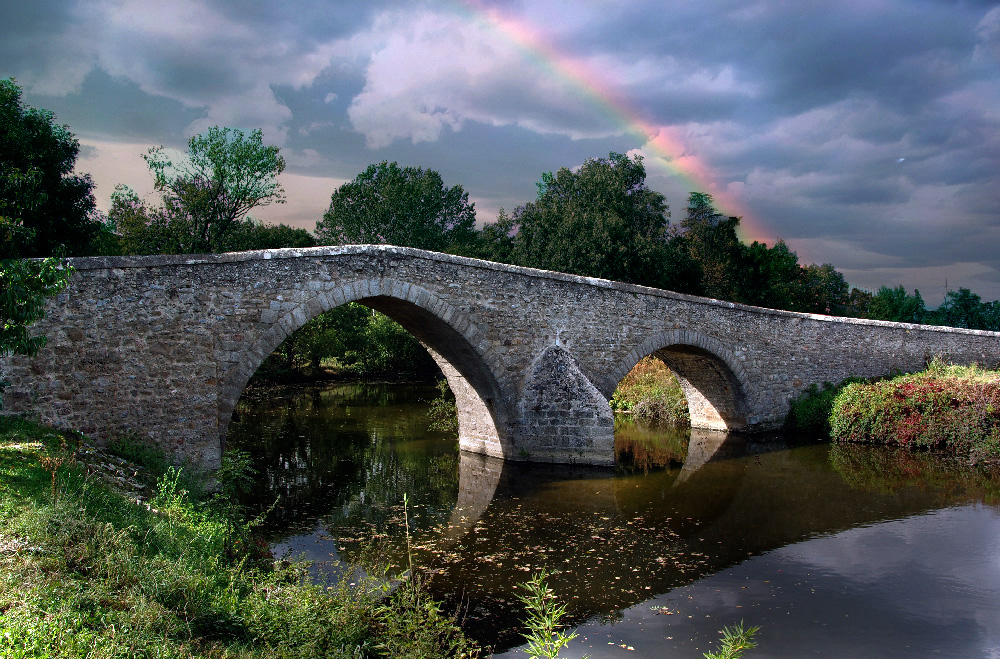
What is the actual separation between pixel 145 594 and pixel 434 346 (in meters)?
8.65

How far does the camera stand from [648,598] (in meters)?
6.24

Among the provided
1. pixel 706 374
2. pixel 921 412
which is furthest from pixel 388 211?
pixel 921 412

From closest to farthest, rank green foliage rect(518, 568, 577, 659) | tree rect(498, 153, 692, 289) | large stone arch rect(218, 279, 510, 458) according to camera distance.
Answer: green foliage rect(518, 568, 577, 659) < large stone arch rect(218, 279, 510, 458) < tree rect(498, 153, 692, 289)

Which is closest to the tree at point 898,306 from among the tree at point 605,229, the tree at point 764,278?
the tree at point 764,278

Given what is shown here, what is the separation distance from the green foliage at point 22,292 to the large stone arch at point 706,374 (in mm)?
10499

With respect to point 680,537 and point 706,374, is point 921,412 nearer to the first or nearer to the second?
point 706,374

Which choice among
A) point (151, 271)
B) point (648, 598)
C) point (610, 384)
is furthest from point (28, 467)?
point (610, 384)

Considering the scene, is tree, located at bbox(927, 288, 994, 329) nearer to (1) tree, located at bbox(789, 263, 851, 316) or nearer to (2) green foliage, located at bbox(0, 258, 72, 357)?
(1) tree, located at bbox(789, 263, 851, 316)

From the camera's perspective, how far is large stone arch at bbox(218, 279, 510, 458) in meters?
8.85

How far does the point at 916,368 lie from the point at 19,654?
20.6 metres

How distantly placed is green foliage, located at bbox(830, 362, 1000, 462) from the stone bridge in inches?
60.7

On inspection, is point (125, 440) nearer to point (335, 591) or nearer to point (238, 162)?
point (335, 591)

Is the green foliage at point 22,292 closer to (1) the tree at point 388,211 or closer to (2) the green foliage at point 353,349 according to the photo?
(2) the green foliage at point 353,349

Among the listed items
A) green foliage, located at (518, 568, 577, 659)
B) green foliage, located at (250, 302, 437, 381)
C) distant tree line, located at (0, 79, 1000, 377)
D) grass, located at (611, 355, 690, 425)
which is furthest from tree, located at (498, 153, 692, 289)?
green foliage, located at (518, 568, 577, 659)
